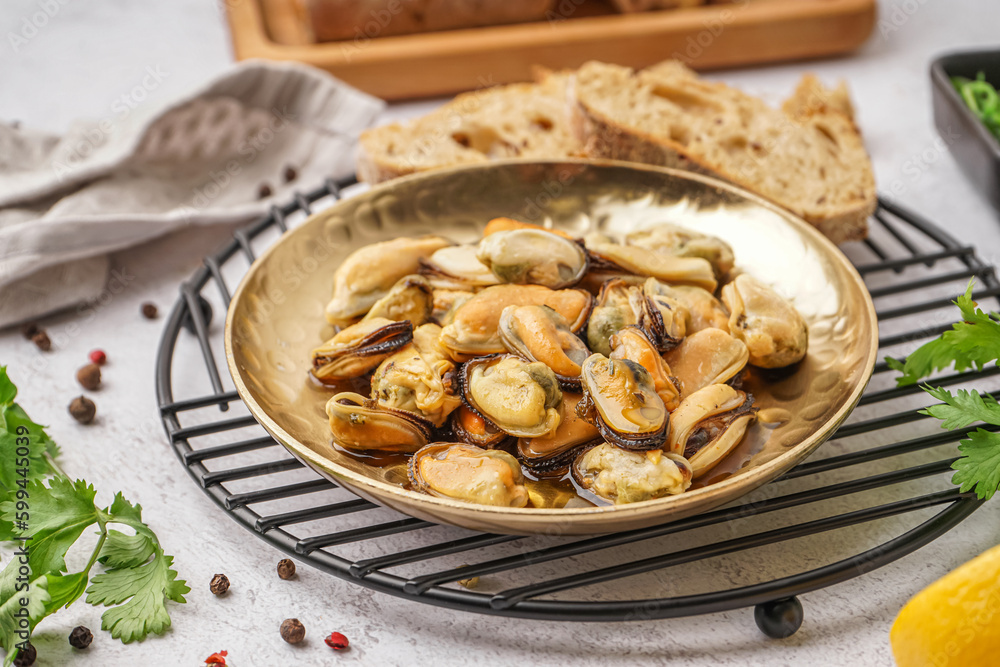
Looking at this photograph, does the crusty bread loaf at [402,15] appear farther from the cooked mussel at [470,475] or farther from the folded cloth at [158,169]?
the cooked mussel at [470,475]

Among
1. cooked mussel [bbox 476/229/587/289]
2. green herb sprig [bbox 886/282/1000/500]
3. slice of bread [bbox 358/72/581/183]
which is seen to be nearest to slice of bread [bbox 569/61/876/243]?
slice of bread [bbox 358/72/581/183]

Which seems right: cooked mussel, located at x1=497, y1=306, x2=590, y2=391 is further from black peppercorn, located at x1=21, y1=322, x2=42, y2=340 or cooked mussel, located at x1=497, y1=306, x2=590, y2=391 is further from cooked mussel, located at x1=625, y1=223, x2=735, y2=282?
black peppercorn, located at x1=21, y1=322, x2=42, y2=340

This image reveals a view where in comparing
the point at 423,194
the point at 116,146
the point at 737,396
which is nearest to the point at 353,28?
the point at 116,146

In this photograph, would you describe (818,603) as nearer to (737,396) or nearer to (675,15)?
(737,396)

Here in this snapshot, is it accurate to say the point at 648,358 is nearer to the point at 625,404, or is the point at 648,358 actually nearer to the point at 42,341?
the point at 625,404

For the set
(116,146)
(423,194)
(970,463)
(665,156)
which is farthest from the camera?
(116,146)
